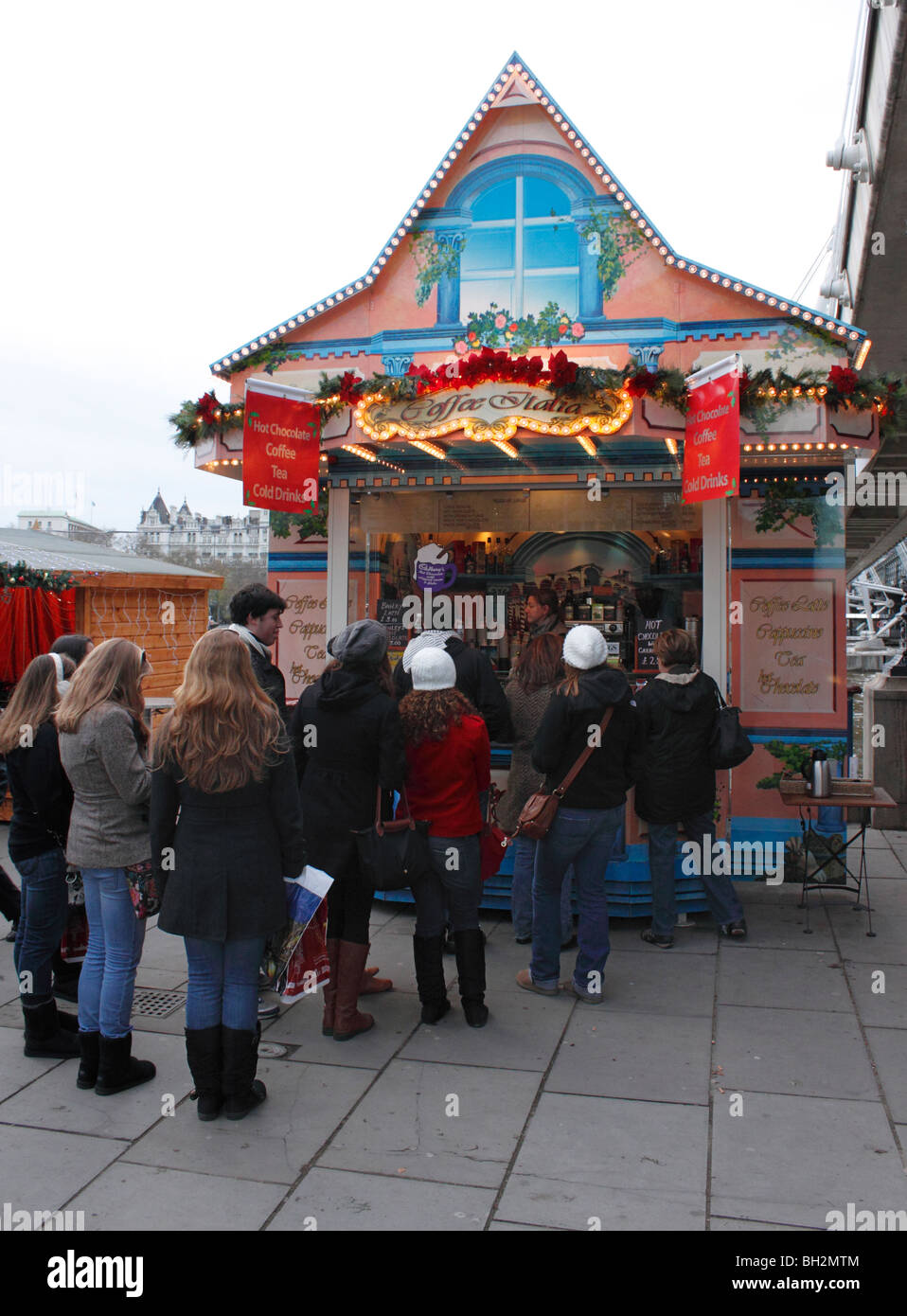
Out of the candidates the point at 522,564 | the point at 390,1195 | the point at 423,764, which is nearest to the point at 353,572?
the point at 522,564

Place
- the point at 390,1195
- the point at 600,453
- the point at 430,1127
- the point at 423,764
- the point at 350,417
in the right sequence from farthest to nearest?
the point at 600,453 < the point at 350,417 < the point at 423,764 < the point at 430,1127 < the point at 390,1195

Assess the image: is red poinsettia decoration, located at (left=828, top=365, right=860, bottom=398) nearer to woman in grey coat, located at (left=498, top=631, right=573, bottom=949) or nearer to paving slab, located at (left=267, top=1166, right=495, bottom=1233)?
woman in grey coat, located at (left=498, top=631, right=573, bottom=949)

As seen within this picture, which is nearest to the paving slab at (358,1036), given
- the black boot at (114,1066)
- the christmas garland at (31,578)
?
the black boot at (114,1066)

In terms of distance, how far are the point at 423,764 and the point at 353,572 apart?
11.7ft

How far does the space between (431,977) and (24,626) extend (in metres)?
6.70

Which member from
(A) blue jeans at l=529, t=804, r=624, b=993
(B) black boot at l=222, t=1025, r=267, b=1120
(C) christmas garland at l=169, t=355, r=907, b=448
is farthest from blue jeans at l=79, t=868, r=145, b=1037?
(C) christmas garland at l=169, t=355, r=907, b=448

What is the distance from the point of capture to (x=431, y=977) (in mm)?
5035

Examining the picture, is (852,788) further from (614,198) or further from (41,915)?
(41,915)

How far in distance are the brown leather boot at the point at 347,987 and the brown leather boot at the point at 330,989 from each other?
3cm

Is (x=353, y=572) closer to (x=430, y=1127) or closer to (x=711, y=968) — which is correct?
(x=711, y=968)

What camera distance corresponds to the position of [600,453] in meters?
7.65

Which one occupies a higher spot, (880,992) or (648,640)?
(648,640)

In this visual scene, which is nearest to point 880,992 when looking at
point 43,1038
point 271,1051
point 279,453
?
point 271,1051

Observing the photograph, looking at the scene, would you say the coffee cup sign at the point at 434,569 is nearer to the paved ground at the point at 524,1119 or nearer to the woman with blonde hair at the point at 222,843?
the paved ground at the point at 524,1119
